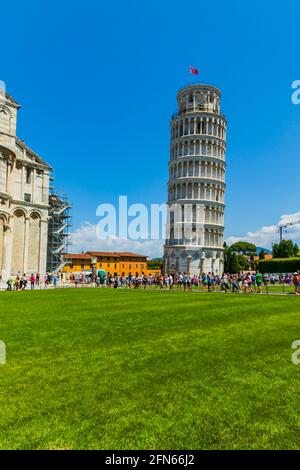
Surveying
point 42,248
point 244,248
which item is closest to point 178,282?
point 42,248

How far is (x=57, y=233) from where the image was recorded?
64.6 m

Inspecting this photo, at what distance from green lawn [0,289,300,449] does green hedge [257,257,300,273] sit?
218 ft

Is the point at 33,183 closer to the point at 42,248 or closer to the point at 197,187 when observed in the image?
the point at 42,248

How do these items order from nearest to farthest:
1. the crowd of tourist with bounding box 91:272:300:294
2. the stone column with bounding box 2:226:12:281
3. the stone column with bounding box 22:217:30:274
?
the crowd of tourist with bounding box 91:272:300:294, the stone column with bounding box 2:226:12:281, the stone column with bounding box 22:217:30:274

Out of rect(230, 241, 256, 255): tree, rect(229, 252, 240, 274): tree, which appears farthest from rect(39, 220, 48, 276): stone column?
rect(230, 241, 256, 255): tree

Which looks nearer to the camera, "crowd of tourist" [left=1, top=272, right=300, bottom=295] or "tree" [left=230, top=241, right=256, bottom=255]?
"crowd of tourist" [left=1, top=272, right=300, bottom=295]

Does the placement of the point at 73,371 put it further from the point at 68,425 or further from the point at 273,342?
the point at 273,342

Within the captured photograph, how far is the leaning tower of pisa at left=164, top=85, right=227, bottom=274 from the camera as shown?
81750 mm

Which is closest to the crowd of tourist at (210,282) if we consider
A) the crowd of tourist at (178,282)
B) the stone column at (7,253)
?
the crowd of tourist at (178,282)

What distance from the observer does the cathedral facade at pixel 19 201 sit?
144 ft

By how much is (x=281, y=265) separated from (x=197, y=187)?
25405 millimetres

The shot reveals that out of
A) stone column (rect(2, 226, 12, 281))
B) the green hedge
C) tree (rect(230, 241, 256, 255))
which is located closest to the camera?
stone column (rect(2, 226, 12, 281))

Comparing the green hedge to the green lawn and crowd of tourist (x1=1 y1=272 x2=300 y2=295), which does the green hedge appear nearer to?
crowd of tourist (x1=1 y1=272 x2=300 y2=295)
